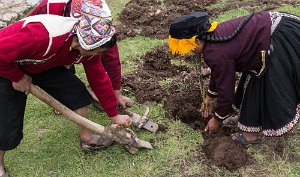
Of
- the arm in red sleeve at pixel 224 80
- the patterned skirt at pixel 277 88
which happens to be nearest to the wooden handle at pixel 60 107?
the arm in red sleeve at pixel 224 80

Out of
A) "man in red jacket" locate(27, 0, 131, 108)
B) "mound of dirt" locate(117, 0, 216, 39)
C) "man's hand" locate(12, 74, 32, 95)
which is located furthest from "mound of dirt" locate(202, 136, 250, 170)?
"mound of dirt" locate(117, 0, 216, 39)

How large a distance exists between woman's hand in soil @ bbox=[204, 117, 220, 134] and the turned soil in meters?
0.06

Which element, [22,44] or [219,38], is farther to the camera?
[219,38]

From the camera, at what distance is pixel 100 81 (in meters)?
3.01

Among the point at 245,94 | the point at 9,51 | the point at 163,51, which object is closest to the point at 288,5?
the point at 163,51

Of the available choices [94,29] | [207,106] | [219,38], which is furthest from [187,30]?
[207,106]

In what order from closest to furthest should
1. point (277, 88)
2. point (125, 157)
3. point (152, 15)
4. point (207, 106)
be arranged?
point (277, 88), point (125, 157), point (207, 106), point (152, 15)

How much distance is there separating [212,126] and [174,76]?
3.64 ft

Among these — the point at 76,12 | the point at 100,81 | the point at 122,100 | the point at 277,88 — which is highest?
the point at 76,12

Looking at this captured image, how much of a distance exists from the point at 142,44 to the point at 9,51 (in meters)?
2.55

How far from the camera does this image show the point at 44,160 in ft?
11.0

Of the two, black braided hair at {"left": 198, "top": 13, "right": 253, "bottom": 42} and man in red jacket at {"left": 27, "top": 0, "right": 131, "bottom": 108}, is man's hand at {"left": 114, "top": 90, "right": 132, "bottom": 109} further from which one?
black braided hair at {"left": 198, "top": 13, "right": 253, "bottom": 42}

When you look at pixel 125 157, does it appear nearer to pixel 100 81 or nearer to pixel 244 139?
pixel 100 81

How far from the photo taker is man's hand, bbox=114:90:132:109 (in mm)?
3698
